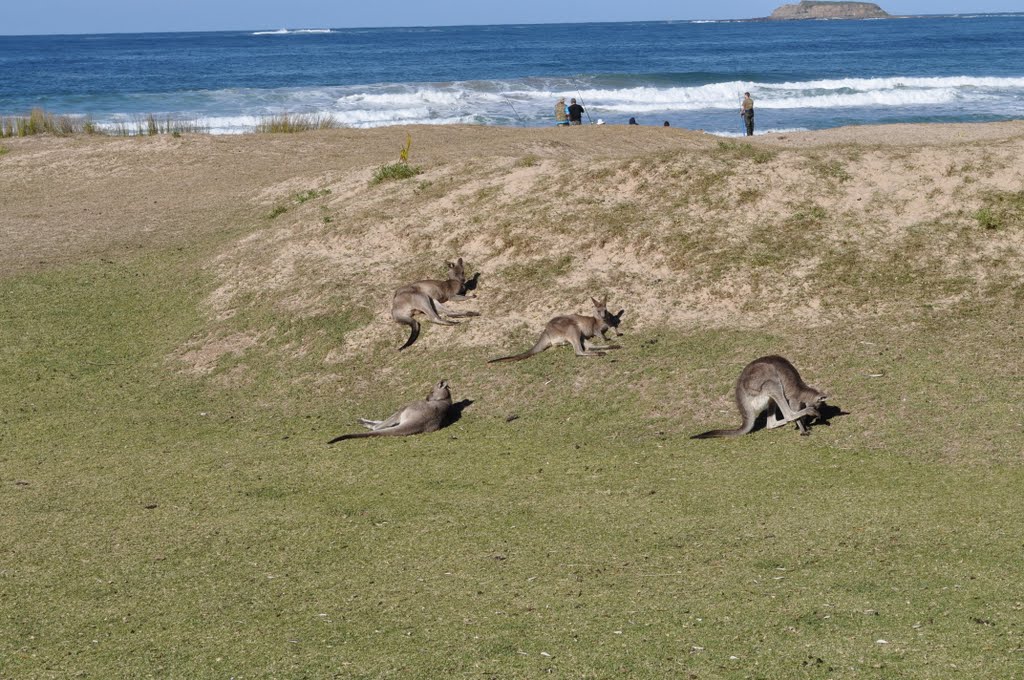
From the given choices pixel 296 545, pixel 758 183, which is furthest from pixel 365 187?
pixel 296 545

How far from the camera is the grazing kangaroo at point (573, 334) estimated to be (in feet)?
41.4

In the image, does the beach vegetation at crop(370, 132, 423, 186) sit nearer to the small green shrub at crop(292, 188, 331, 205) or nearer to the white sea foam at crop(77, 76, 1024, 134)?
the small green shrub at crop(292, 188, 331, 205)

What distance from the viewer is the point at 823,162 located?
51.3 ft

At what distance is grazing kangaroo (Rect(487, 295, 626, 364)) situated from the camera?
41.4 feet

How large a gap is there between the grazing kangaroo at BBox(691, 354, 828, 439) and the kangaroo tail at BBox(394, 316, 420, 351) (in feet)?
14.0

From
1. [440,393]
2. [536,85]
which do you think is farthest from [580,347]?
[536,85]

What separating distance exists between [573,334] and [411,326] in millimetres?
2226

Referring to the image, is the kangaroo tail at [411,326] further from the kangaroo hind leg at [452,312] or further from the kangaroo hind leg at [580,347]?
the kangaroo hind leg at [580,347]

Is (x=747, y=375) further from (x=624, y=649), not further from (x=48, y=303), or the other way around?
(x=48, y=303)

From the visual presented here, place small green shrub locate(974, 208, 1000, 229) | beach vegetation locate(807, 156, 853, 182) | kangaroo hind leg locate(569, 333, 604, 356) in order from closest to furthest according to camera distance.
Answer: kangaroo hind leg locate(569, 333, 604, 356), small green shrub locate(974, 208, 1000, 229), beach vegetation locate(807, 156, 853, 182)

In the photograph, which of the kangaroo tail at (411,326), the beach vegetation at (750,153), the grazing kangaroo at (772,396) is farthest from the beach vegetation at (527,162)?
the grazing kangaroo at (772,396)

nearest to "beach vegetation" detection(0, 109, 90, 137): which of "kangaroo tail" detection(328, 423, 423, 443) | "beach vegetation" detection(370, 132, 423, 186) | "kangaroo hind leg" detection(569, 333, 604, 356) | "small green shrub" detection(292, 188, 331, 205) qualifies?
"small green shrub" detection(292, 188, 331, 205)

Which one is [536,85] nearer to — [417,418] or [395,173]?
[395,173]

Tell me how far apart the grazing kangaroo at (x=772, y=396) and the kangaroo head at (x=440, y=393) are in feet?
8.79
